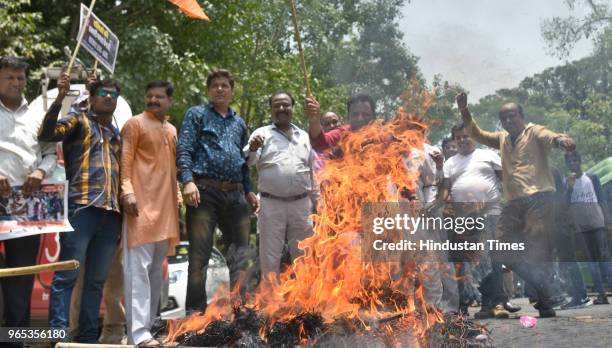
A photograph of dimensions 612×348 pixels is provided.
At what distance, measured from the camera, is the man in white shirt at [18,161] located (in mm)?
5410

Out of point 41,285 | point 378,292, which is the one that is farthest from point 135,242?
point 41,285

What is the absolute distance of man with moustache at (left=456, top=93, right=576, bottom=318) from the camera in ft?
20.5

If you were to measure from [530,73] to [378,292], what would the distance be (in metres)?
2.82

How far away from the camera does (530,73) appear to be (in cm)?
685

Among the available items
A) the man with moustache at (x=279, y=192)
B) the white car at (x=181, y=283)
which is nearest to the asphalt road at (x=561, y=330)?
the man with moustache at (x=279, y=192)

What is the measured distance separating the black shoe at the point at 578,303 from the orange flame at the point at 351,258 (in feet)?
6.04

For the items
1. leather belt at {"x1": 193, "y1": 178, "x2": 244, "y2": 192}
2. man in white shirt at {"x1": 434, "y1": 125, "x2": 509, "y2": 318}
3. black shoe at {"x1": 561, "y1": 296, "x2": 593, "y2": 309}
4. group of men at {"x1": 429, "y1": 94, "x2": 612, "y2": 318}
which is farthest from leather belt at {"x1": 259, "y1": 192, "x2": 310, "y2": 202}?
black shoe at {"x1": 561, "y1": 296, "x2": 593, "y2": 309}

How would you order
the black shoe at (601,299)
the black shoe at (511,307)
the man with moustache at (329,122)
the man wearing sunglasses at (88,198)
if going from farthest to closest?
the man with moustache at (329,122), the black shoe at (601,299), the black shoe at (511,307), the man wearing sunglasses at (88,198)

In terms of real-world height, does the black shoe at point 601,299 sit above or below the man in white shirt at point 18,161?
below

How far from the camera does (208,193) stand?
6.18 metres

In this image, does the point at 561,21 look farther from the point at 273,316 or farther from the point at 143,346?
the point at 143,346

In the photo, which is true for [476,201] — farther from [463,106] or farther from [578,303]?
[578,303]

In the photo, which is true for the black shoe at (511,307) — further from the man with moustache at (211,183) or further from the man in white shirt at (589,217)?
the man with moustache at (211,183)

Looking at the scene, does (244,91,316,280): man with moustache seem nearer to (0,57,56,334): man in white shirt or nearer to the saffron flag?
the saffron flag
